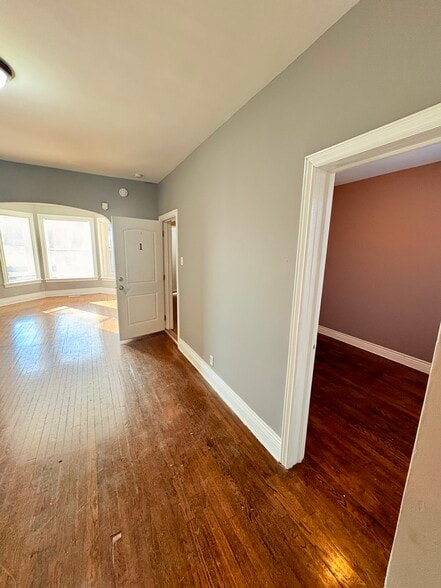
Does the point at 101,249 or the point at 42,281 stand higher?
the point at 101,249

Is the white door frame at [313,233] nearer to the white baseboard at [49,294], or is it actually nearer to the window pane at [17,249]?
the white baseboard at [49,294]

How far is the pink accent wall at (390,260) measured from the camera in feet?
9.59

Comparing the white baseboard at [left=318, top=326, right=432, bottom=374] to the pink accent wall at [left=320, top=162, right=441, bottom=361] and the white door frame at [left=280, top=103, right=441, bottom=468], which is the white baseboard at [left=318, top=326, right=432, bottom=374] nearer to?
the pink accent wall at [left=320, top=162, right=441, bottom=361]

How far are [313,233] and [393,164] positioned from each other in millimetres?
2373

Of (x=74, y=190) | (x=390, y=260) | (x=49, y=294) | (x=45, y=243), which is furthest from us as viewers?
(x=49, y=294)

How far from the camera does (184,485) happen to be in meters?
1.55

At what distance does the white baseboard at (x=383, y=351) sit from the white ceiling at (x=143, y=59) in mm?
3554

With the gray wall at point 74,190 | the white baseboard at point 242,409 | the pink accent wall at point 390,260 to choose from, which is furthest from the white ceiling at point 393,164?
the gray wall at point 74,190

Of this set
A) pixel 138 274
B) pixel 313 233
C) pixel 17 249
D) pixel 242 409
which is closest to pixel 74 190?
pixel 138 274

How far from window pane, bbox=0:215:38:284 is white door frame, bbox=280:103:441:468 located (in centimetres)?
710

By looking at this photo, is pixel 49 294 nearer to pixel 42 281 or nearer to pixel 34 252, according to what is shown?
pixel 42 281

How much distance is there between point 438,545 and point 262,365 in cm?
139

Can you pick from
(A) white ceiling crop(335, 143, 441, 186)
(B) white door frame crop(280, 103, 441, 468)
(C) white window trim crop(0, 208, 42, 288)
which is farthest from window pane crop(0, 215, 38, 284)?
(A) white ceiling crop(335, 143, 441, 186)

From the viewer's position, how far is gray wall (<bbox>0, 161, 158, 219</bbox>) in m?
3.33
